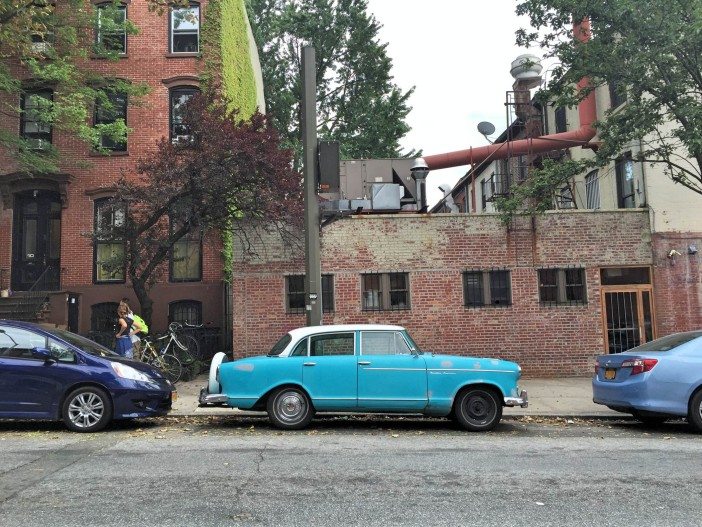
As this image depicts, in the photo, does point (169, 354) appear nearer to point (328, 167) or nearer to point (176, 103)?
point (328, 167)

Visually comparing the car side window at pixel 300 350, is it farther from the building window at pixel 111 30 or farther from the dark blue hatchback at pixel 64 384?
the building window at pixel 111 30

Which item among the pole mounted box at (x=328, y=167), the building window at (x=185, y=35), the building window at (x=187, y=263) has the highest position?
the building window at (x=185, y=35)

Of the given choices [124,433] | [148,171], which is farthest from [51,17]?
[124,433]

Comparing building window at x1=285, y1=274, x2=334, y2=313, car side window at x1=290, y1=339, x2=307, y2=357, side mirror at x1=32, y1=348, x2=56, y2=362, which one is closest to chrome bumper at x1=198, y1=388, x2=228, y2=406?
car side window at x1=290, y1=339, x2=307, y2=357

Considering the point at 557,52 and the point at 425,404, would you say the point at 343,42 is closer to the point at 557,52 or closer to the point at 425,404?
the point at 557,52

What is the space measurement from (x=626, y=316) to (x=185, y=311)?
11.4 meters

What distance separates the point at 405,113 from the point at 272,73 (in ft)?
24.7

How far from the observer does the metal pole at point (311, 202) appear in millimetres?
11086

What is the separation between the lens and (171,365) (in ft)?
44.3

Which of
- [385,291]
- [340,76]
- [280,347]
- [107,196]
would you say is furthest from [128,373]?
[340,76]

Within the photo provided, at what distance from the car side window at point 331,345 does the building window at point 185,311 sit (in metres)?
9.60

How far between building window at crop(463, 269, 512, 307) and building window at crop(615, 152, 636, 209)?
13.2 feet

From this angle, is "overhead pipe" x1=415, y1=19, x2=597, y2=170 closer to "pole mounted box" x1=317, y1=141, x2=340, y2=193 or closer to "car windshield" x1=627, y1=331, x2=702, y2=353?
"pole mounted box" x1=317, y1=141, x2=340, y2=193

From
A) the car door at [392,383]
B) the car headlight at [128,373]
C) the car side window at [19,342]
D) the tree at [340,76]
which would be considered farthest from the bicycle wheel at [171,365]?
the tree at [340,76]
